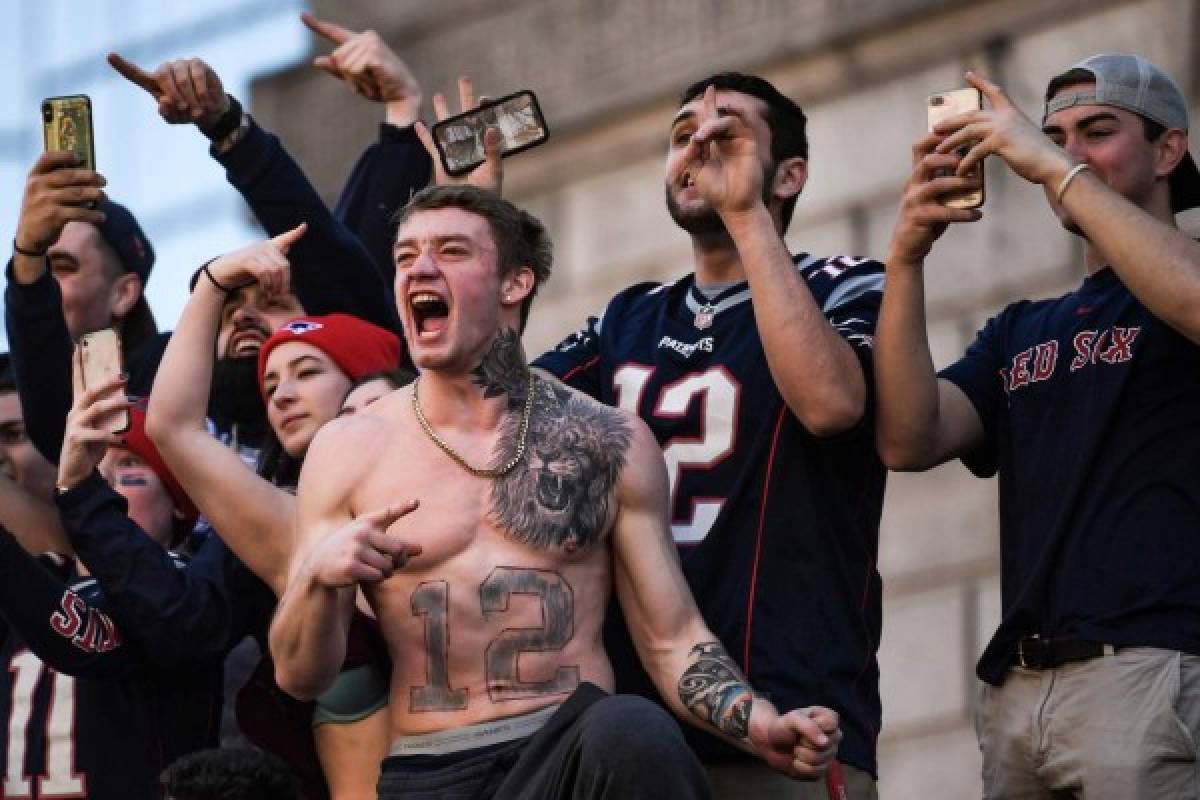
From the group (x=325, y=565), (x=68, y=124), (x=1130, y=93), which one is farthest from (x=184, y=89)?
(x=1130, y=93)

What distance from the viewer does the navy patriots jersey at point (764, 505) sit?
7098 mm

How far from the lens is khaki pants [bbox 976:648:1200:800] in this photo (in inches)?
268

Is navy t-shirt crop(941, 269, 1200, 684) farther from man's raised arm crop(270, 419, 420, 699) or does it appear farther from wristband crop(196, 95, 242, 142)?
wristband crop(196, 95, 242, 142)

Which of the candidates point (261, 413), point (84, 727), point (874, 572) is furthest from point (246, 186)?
point (874, 572)

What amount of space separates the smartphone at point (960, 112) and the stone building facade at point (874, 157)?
4055 millimetres

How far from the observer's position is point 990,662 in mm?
7199

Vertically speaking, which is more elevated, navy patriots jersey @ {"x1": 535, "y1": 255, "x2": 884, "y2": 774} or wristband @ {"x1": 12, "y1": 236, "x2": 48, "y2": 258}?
wristband @ {"x1": 12, "y1": 236, "x2": 48, "y2": 258}

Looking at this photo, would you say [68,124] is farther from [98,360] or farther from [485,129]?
[485,129]

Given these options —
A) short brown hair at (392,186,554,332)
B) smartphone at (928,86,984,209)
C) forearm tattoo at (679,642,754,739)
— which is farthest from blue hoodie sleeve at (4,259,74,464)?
smartphone at (928,86,984,209)

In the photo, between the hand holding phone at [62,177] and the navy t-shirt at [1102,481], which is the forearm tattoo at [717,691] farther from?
the hand holding phone at [62,177]

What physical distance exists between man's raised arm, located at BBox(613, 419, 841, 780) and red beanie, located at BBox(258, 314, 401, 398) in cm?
128

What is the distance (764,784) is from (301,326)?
6.23ft

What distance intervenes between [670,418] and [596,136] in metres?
6.27

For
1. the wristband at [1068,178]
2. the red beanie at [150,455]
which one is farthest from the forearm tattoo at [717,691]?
the red beanie at [150,455]
